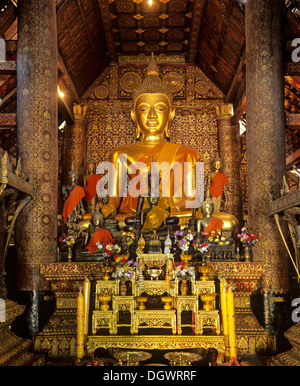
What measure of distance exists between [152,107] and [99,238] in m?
3.57

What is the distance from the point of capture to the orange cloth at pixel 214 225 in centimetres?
592

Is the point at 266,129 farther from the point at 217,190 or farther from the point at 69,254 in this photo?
the point at 69,254

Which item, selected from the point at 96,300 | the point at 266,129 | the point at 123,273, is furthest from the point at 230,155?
the point at 96,300

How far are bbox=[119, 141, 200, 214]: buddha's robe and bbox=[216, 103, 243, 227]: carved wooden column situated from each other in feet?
4.24

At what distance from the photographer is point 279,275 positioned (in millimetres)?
5336

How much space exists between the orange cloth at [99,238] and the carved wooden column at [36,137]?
18.6 inches

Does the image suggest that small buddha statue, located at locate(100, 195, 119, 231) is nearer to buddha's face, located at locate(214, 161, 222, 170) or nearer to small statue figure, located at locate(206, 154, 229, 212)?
small statue figure, located at locate(206, 154, 229, 212)

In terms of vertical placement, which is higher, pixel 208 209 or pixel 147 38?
pixel 147 38

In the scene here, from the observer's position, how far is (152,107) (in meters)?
8.47

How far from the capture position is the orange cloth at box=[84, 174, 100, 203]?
Answer: 25.0 feet

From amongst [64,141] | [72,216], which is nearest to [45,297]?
[72,216]

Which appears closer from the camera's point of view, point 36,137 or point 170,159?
point 36,137
